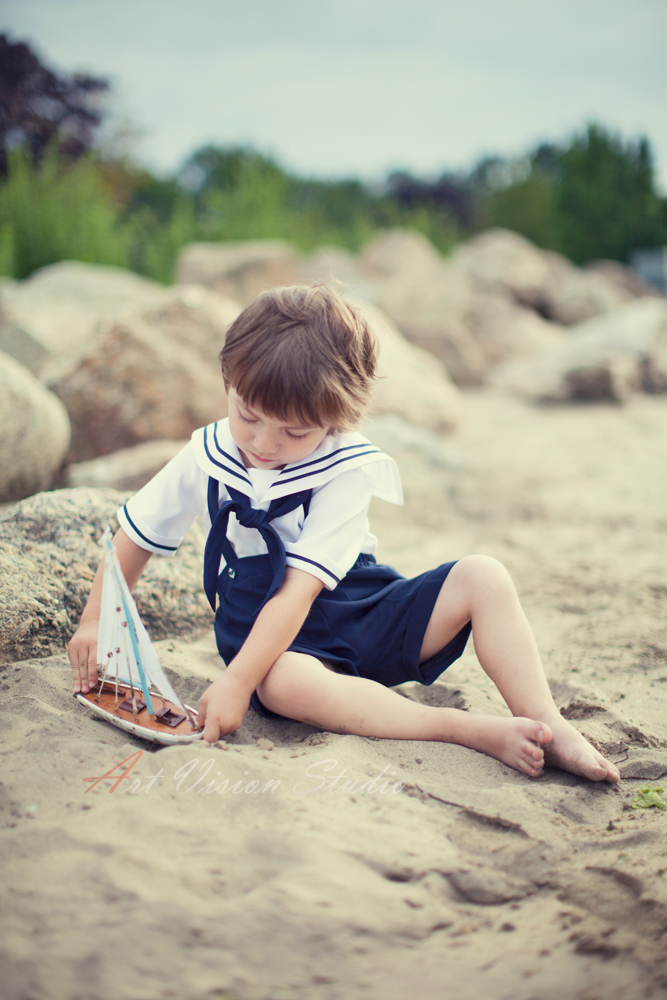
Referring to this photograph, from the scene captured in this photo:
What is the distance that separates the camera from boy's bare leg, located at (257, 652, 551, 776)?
1.79 meters

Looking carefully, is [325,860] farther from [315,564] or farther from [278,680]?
[315,564]

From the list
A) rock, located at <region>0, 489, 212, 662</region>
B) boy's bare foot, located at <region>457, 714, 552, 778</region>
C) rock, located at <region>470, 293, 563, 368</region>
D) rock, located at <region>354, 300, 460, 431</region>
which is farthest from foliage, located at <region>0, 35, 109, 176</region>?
boy's bare foot, located at <region>457, 714, 552, 778</region>

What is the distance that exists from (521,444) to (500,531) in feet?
6.94

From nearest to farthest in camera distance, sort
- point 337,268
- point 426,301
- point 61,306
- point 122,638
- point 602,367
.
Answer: point 122,638 → point 61,306 → point 602,367 → point 426,301 → point 337,268

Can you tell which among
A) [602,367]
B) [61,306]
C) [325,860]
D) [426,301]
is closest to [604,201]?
[426,301]

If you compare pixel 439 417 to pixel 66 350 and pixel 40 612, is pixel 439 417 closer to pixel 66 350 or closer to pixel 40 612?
pixel 66 350

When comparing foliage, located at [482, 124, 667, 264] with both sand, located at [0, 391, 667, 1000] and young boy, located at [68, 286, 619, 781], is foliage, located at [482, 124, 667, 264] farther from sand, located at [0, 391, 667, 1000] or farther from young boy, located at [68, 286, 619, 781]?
young boy, located at [68, 286, 619, 781]

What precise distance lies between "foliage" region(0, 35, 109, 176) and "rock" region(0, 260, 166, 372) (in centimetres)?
313

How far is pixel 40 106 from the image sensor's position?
9.81 meters

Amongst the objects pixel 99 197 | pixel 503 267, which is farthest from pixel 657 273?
pixel 99 197

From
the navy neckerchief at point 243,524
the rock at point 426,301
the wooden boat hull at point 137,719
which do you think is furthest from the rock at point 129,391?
the rock at point 426,301

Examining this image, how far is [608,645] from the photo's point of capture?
257 centimetres

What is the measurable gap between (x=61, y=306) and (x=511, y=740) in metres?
5.05

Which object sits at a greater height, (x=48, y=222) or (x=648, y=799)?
(x=48, y=222)
